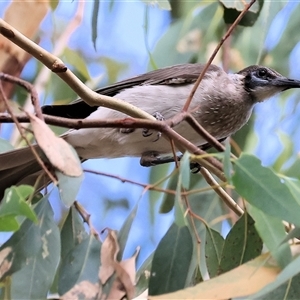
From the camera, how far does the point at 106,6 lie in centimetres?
216

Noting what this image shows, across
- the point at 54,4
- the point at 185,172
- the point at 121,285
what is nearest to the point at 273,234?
the point at 185,172

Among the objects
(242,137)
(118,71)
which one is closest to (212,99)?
(242,137)

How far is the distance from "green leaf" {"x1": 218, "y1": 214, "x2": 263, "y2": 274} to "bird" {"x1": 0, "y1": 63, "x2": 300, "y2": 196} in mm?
638

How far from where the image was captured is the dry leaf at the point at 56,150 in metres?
0.89

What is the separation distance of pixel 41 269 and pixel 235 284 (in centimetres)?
33

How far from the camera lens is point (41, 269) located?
1.07 meters

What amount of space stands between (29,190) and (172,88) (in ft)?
3.39

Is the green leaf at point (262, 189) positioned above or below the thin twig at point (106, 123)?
below

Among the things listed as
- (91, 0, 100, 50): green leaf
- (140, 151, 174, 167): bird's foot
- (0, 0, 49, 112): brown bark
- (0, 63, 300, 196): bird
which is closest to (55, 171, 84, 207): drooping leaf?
(91, 0, 100, 50): green leaf

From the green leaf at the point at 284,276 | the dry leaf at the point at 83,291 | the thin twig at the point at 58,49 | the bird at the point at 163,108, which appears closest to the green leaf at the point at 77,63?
the thin twig at the point at 58,49

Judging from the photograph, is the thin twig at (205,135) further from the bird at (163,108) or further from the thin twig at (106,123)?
the bird at (163,108)

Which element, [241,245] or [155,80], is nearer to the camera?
[241,245]

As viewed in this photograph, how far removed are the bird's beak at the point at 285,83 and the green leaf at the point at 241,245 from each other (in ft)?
2.96

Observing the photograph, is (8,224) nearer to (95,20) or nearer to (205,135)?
(205,135)
